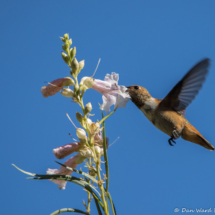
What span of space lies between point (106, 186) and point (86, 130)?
480 mm

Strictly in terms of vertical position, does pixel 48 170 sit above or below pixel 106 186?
above

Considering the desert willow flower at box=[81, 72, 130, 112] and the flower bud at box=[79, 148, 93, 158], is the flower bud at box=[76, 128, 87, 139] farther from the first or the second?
the desert willow flower at box=[81, 72, 130, 112]

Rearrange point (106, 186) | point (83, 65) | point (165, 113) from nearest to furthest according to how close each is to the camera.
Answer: point (106, 186)
point (83, 65)
point (165, 113)

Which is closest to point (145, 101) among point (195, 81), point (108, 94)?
point (195, 81)

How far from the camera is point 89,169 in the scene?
2176 mm

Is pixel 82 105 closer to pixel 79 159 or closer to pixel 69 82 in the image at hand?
pixel 69 82

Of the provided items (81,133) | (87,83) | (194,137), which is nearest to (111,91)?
(87,83)

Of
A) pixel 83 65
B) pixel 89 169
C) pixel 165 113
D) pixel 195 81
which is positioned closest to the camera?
pixel 89 169

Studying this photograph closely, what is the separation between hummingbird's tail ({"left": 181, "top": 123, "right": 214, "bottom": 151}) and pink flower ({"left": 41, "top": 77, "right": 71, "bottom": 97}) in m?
2.42

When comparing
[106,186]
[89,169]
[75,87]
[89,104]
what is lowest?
[106,186]

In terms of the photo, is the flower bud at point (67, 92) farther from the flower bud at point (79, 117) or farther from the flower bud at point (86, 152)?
the flower bud at point (86, 152)

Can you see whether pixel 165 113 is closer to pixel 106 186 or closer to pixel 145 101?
pixel 145 101

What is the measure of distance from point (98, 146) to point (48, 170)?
2.01ft

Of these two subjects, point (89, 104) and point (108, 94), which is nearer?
point (89, 104)
